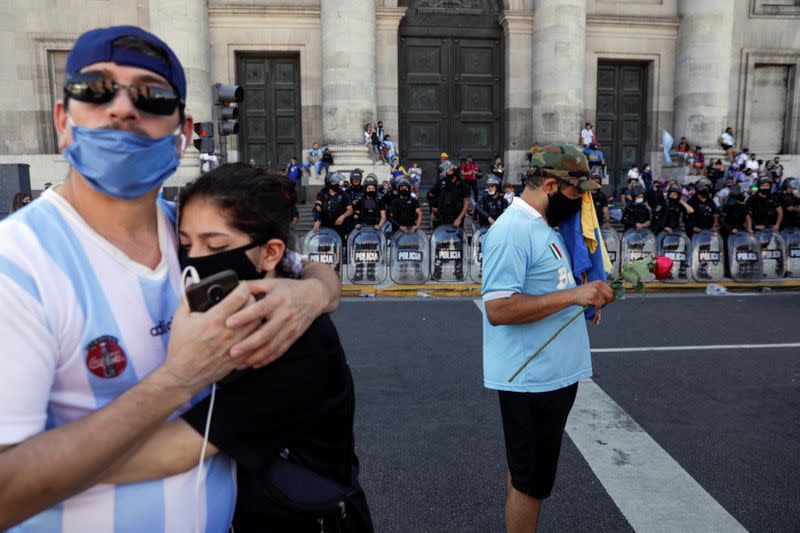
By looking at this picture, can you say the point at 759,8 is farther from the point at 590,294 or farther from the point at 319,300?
the point at 319,300

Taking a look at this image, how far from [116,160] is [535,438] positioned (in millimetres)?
2154

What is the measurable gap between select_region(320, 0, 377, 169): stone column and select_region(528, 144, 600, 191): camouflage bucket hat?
15.3m

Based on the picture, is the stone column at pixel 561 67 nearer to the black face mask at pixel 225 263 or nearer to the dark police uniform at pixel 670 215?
the dark police uniform at pixel 670 215

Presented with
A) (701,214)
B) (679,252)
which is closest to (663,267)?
(679,252)

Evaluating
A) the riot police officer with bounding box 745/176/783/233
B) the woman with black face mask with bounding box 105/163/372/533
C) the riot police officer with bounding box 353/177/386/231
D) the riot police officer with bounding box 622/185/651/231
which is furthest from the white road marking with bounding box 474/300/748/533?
the riot police officer with bounding box 745/176/783/233

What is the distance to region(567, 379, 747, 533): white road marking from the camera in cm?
348

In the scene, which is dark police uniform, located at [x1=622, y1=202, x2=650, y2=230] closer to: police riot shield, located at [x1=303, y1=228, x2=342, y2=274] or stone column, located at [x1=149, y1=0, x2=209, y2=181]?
police riot shield, located at [x1=303, y1=228, x2=342, y2=274]

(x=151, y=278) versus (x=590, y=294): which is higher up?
(x=151, y=278)

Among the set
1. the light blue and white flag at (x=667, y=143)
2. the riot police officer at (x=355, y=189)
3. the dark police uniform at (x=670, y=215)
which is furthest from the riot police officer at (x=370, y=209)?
the light blue and white flag at (x=667, y=143)

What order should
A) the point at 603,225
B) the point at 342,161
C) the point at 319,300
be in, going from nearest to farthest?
1. the point at 319,300
2. the point at 603,225
3. the point at 342,161

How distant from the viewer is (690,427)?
477 cm

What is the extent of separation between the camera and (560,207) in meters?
3.05

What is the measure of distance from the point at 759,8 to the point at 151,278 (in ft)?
87.3

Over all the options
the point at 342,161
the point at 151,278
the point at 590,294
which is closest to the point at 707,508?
the point at 590,294
